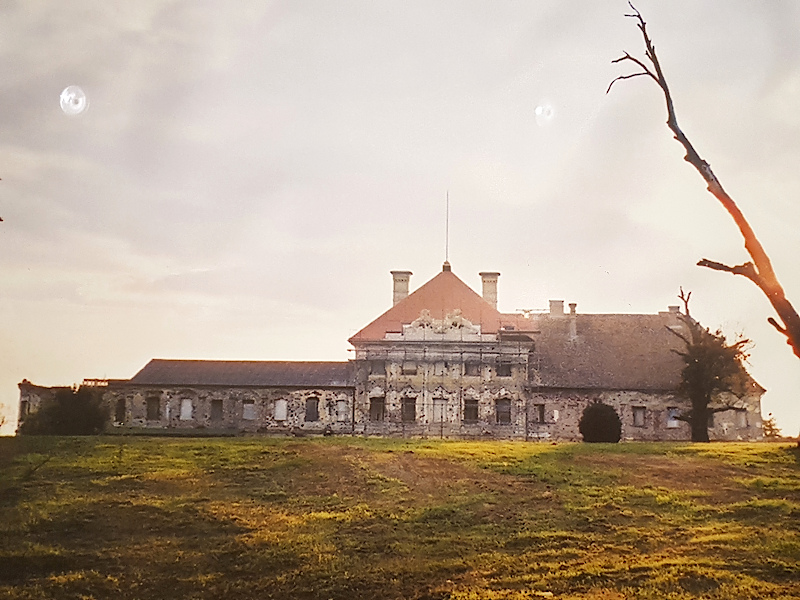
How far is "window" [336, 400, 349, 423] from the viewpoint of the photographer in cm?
4034

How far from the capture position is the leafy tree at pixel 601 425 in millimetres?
29578

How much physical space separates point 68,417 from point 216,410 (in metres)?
11.7

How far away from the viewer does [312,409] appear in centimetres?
4078

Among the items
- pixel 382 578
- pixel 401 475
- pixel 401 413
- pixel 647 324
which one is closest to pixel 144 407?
pixel 401 413

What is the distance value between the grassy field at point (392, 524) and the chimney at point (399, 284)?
22182mm

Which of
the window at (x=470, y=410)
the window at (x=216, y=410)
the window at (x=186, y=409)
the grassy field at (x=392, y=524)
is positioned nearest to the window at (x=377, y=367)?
the window at (x=470, y=410)

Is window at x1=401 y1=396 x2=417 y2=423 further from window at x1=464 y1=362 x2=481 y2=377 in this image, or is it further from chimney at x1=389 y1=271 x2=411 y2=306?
chimney at x1=389 y1=271 x2=411 y2=306

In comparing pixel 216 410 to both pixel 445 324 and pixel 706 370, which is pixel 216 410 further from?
pixel 706 370

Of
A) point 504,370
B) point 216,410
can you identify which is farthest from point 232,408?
point 504,370

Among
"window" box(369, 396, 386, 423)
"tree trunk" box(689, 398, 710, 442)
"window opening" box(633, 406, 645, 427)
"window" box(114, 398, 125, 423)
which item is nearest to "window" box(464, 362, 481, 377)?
"window" box(369, 396, 386, 423)

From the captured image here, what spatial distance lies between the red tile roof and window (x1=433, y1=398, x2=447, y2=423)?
4161 millimetres

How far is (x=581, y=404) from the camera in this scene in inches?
1580

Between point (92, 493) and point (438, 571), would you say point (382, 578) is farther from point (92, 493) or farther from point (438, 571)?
point (92, 493)

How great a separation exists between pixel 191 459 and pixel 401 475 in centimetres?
631
